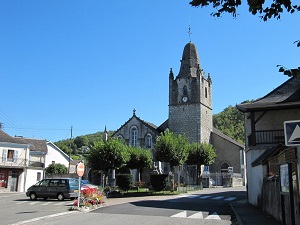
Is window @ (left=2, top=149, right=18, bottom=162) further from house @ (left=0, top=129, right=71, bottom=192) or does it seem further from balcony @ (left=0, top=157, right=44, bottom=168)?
balcony @ (left=0, top=157, right=44, bottom=168)

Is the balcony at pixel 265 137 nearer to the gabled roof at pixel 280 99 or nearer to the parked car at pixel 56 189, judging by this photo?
the gabled roof at pixel 280 99

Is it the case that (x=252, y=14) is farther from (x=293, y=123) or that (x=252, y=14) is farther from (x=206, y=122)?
(x=206, y=122)

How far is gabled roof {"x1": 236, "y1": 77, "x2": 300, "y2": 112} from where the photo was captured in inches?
747

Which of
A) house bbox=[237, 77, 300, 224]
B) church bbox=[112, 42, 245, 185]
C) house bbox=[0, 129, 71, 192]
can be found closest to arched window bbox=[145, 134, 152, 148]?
church bbox=[112, 42, 245, 185]

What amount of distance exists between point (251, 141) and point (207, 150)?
23723mm

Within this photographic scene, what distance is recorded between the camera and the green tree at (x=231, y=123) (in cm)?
8981

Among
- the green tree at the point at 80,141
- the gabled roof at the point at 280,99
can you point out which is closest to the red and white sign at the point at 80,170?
the gabled roof at the point at 280,99

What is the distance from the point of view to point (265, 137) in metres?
20.1

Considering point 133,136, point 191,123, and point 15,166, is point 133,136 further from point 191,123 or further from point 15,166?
point 15,166

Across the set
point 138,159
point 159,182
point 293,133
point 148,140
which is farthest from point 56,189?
point 148,140

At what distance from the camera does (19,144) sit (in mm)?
43875

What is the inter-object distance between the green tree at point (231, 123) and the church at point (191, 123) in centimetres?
3537

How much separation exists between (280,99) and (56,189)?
15.5m

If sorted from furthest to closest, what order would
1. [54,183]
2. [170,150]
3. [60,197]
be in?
1. [170,150]
2. [54,183]
3. [60,197]
